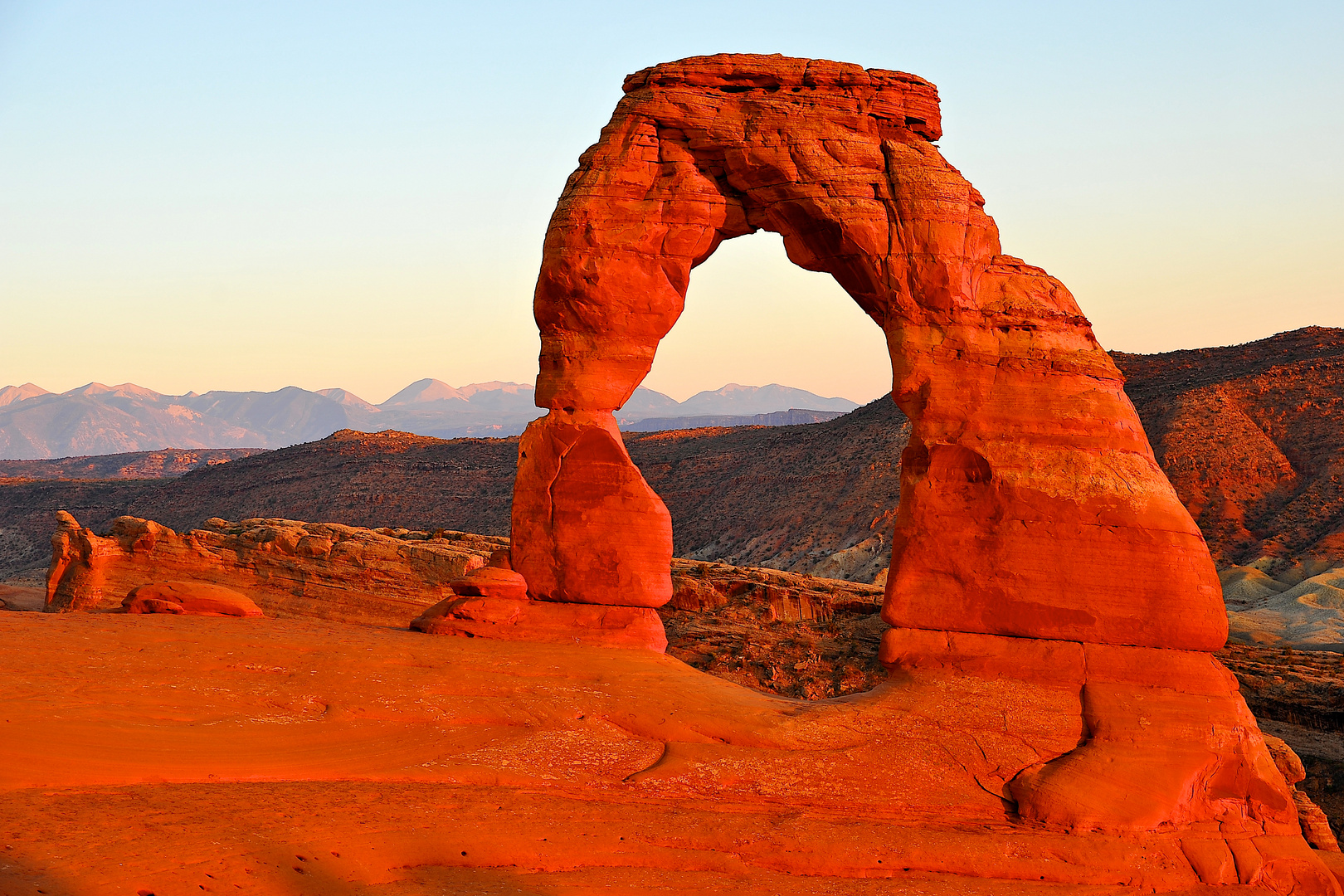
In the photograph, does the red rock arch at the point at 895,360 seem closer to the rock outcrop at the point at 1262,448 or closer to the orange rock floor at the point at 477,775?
the orange rock floor at the point at 477,775

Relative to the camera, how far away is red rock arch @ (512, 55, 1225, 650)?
14.5 metres

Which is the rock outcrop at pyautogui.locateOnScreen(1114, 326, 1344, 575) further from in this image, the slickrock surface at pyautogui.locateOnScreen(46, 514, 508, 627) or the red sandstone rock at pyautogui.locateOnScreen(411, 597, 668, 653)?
the red sandstone rock at pyautogui.locateOnScreen(411, 597, 668, 653)

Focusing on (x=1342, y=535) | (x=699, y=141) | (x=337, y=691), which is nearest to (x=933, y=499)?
(x=699, y=141)

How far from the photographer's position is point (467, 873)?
398 inches

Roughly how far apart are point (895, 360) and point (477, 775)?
791 cm

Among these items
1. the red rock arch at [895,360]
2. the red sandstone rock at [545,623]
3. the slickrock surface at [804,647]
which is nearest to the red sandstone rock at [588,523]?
the red rock arch at [895,360]

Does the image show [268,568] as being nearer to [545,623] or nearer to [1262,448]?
[545,623]

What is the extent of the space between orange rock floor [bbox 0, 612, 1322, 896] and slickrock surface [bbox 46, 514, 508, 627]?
7.57 metres

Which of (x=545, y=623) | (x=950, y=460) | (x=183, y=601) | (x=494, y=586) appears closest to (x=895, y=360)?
(x=950, y=460)

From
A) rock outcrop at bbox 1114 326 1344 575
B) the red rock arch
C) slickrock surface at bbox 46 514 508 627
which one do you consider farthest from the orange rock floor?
rock outcrop at bbox 1114 326 1344 575

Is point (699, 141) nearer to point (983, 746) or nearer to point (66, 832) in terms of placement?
point (983, 746)

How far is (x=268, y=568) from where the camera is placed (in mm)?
24281

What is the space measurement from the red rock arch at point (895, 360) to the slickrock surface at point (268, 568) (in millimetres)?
8509

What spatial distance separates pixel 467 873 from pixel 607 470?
23.3ft
